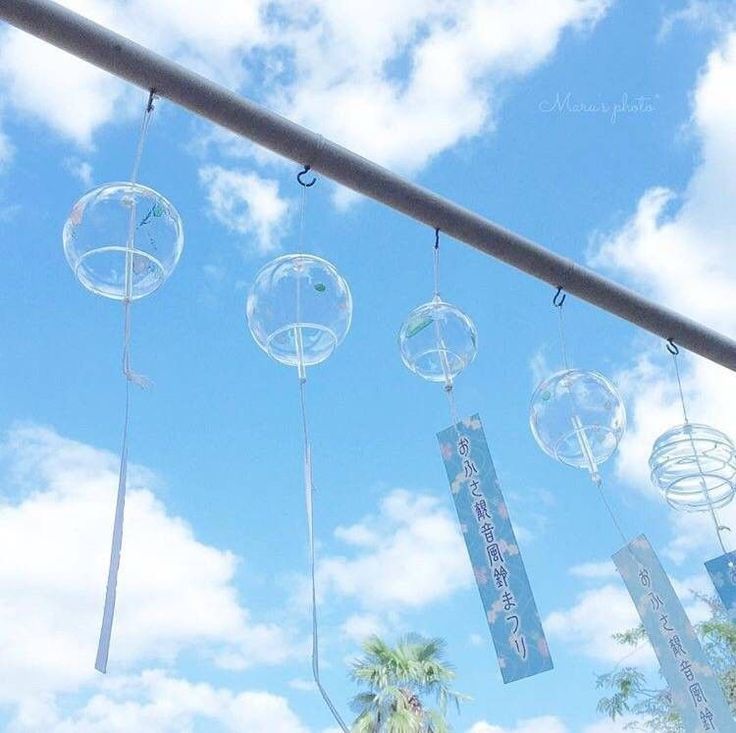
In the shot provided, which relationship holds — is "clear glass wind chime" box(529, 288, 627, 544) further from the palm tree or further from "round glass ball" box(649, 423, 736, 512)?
the palm tree

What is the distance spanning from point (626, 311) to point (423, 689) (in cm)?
1650

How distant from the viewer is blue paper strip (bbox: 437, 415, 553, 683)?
Result: 3553 millimetres

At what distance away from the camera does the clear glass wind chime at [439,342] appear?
4230 mm

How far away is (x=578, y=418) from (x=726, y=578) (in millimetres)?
995

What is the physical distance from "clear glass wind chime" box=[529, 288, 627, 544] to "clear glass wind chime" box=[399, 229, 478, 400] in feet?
1.26

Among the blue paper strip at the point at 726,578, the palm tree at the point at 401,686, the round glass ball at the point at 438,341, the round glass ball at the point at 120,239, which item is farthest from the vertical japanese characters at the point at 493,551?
the palm tree at the point at 401,686

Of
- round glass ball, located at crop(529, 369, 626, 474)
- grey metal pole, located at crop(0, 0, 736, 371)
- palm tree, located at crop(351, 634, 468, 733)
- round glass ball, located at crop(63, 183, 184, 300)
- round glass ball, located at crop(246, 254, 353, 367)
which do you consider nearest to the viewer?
grey metal pole, located at crop(0, 0, 736, 371)

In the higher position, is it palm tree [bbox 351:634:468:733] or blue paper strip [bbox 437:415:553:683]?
palm tree [bbox 351:634:468:733]

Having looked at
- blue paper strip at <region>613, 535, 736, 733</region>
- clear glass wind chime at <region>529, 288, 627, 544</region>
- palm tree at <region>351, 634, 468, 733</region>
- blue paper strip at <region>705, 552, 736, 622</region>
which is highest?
palm tree at <region>351, 634, 468, 733</region>

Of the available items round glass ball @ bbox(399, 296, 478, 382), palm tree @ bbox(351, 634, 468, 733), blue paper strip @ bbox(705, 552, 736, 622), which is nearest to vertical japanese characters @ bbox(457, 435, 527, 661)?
round glass ball @ bbox(399, 296, 478, 382)

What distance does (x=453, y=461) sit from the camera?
13.0 feet

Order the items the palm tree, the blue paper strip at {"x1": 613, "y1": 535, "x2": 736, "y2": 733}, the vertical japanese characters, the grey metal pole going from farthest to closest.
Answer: the palm tree
the blue paper strip at {"x1": 613, "y1": 535, "x2": 736, "y2": 733}
the vertical japanese characters
the grey metal pole

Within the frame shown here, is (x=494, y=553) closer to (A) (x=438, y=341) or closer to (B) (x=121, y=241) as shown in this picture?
(A) (x=438, y=341)

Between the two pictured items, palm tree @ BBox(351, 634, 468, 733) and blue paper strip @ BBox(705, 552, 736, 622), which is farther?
palm tree @ BBox(351, 634, 468, 733)
